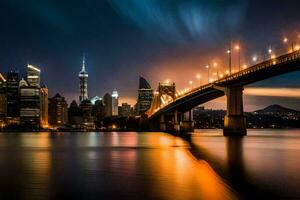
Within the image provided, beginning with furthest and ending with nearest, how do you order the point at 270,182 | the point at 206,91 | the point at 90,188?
the point at 206,91
the point at 270,182
the point at 90,188

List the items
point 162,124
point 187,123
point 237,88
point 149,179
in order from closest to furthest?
point 149,179
point 237,88
point 187,123
point 162,124

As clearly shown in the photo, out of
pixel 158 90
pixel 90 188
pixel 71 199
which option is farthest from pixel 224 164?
pixel 158 90

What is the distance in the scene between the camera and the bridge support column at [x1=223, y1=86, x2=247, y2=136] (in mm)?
97094

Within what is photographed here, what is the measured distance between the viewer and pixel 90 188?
102 ft

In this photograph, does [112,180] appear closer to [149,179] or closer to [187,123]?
[149,179]

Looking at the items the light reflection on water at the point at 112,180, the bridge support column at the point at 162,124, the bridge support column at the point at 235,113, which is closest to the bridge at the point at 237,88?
the bridge support column at the point at 235,113

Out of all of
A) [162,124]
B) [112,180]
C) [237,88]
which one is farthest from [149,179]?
[162,124]

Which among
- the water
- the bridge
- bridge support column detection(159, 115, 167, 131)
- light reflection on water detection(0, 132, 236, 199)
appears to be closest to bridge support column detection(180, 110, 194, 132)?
bridge support column detection(159, 115, 167, 131)

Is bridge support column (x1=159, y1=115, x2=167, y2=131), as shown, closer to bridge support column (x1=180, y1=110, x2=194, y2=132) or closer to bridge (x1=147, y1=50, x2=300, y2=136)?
bridge support column (x1=180, y1=110, x2=194, y2=132)

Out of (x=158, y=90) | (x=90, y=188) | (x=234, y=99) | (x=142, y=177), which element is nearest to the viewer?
(x=90, y=188)

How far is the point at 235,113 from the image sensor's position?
97.3m

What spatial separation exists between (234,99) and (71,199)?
2890 inches

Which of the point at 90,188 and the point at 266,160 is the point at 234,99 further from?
the point at 90,188

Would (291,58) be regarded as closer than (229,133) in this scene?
Yes
